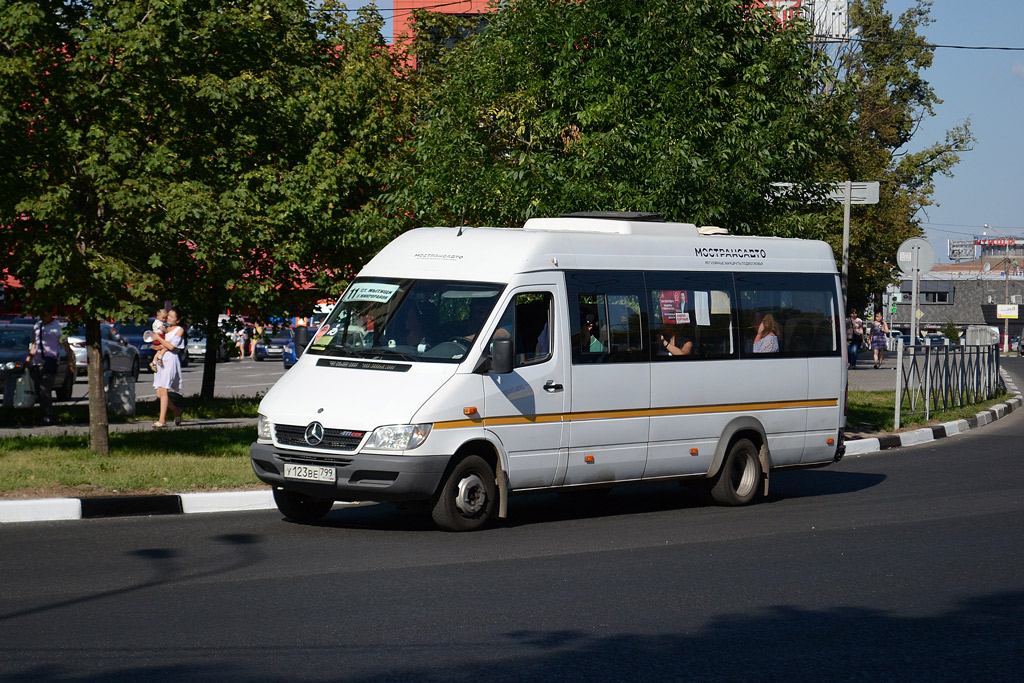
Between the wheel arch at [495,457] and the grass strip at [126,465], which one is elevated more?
the wheel arch at [495,457]

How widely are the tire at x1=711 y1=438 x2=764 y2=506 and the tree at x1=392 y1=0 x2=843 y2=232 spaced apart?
530 cm

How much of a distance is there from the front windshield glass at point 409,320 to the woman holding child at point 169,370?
8675 mm

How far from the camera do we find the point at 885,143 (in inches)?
1827

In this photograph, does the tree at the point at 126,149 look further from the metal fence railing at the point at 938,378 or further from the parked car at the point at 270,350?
the parked car at the point at 270,350

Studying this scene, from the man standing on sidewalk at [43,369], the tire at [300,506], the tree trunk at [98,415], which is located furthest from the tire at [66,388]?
the tire at [300,506]

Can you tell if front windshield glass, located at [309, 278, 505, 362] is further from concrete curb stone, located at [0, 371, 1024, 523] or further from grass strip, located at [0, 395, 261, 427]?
grass strip, located at [0, 395, 261, 427]

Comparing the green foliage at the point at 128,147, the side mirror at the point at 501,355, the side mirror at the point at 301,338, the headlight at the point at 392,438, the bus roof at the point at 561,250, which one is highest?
the green foliage at the point at 128,147

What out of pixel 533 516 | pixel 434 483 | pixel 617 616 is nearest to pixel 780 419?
pixel 533 516

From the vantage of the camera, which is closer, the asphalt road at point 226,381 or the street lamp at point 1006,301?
the asphalt road at point 226,381

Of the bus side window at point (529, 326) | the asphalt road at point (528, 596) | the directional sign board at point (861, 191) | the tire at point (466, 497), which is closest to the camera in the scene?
the asphalt road at point (528, 596)

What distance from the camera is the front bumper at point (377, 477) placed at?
32.1ft

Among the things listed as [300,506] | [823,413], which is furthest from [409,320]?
[823,413]

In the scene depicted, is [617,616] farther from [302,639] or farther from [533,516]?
[533,516]

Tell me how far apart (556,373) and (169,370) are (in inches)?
393
